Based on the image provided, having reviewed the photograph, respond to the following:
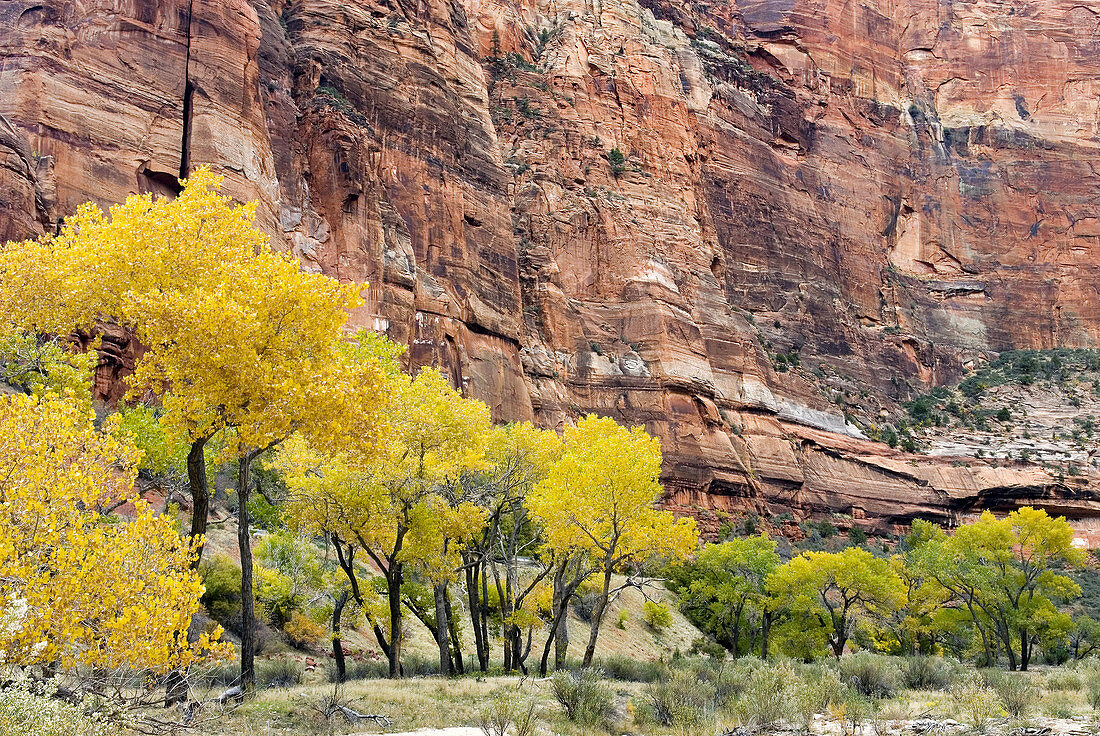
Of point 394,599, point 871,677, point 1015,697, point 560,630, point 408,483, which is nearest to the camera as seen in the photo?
point 1015,697

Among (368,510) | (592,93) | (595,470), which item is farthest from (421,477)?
(592,93)

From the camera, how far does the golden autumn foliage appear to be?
846 centimetres

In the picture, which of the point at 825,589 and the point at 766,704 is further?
the point at 825,589

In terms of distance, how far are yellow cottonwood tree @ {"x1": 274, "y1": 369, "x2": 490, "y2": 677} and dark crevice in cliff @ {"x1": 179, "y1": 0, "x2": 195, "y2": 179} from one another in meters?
26.1

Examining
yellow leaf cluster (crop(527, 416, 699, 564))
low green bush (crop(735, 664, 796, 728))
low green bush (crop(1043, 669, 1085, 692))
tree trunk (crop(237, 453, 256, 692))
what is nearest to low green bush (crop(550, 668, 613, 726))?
low green bush (crop(735, 664, 796, 728))

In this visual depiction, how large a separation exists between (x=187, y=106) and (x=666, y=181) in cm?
4815

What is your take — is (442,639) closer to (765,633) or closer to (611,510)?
(611,510)

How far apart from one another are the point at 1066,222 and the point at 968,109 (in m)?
19.9

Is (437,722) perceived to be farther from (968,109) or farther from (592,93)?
(968,109)

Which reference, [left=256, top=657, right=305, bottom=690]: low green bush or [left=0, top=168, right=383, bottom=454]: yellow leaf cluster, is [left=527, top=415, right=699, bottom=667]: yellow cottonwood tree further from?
[left=0, top=168, right=383, bottom=454]: yellow leaf cluster

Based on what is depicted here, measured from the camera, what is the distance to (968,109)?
114 meters

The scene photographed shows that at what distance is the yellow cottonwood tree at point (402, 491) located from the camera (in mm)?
19234

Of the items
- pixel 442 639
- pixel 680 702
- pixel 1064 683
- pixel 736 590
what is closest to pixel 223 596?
pixel 442 639

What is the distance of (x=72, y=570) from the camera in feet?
28.8
